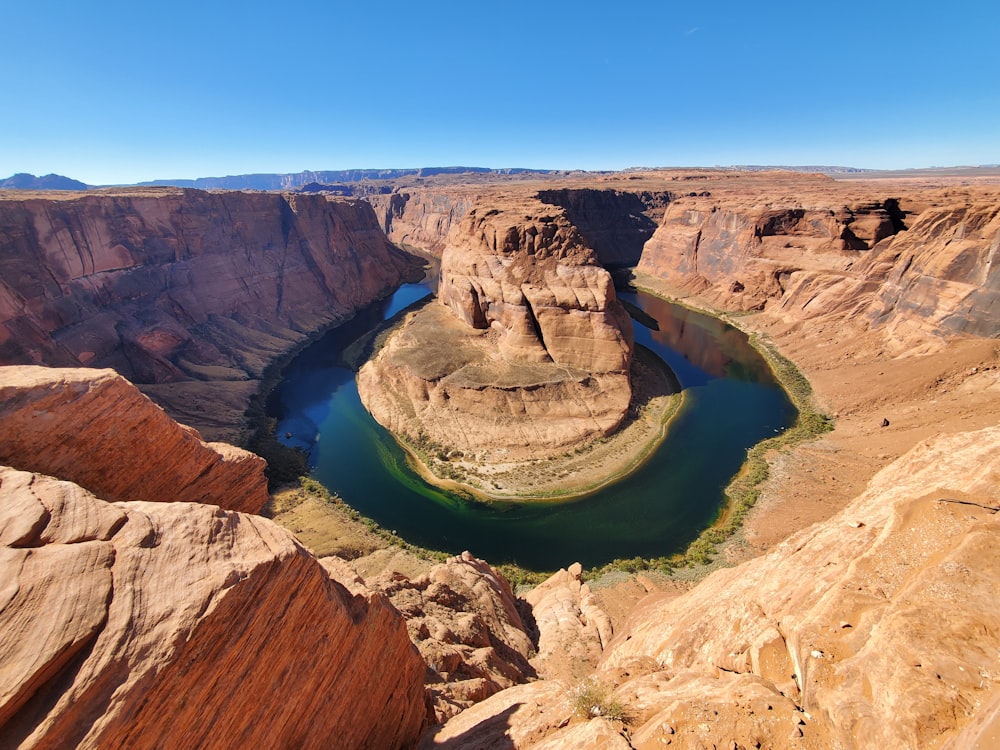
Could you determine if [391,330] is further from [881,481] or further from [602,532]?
[881,481]

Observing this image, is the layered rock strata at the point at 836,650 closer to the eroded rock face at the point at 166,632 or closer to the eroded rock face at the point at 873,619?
the eroded rock face at the point at 873,619

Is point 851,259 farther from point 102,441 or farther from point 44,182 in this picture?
point 44,182

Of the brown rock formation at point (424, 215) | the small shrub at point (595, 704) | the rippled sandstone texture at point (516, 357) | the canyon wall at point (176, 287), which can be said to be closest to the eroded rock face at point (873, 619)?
the small shrub at point (595, 704)

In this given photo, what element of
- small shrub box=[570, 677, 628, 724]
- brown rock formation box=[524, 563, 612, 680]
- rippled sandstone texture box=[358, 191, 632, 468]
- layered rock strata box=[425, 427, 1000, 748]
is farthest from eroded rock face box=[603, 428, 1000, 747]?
rippled sandstone texture box=[358, 191, 632, 468]

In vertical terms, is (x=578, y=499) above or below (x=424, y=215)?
below

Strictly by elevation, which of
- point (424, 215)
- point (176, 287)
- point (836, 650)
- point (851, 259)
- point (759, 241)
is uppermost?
point (424, 215)

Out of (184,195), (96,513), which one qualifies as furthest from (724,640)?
(184,195)

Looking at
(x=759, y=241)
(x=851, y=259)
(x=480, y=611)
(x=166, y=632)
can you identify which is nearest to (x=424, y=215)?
(x=759, y=241)
